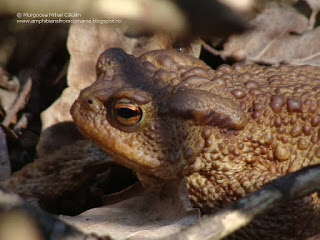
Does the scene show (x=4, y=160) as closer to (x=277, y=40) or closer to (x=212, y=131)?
(x=212, y=131)

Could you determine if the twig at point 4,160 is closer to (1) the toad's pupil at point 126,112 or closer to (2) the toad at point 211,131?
(2) the toad at point 211,131

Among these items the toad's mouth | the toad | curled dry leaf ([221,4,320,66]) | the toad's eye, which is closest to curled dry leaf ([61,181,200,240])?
the toad

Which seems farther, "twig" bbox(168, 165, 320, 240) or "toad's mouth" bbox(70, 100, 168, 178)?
"toad's mouth" bbox(70, 100, 168, 178)

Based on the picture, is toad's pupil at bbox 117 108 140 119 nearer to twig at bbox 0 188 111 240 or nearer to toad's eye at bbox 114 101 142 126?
toad's eye at bbox 114 101 142 126

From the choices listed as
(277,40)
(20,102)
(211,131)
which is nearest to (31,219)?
(211,131)

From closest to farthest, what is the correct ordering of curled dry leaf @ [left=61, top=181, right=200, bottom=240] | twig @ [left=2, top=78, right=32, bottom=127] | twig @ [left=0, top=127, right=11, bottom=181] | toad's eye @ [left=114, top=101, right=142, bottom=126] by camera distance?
1. curled dry leaf @ [left=61, top=181, right=200, bottom=240]
2. toad's eye @ [left=114, top=101, right=142, bottom=126]
3. twig @ [left=0, top=127, right=11, bottom=181]
4. twig @ [left=2, top=78, right=32, bottom=127]

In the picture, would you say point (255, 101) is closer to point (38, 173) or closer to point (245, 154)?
point (245, 154)

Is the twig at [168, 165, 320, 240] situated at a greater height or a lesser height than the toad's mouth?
lesser

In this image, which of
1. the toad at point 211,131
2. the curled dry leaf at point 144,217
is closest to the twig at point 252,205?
the curled dry leaf at point 144,217
